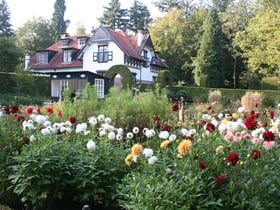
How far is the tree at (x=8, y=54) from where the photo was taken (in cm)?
2548

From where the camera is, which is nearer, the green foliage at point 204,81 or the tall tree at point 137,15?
the green foliage at point 204,81

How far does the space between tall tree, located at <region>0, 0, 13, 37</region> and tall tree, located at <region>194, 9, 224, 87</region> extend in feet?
84.5

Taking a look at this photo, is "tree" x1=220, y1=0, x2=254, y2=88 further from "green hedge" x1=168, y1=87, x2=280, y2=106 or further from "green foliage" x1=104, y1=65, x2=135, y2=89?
"green foliage" x1=104, y1=65, x2=135, y2=89

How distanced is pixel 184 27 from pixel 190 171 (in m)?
32.2

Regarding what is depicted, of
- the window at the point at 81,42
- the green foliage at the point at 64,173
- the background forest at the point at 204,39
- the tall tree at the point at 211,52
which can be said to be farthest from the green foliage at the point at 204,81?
the green foliage at the point at 64,173

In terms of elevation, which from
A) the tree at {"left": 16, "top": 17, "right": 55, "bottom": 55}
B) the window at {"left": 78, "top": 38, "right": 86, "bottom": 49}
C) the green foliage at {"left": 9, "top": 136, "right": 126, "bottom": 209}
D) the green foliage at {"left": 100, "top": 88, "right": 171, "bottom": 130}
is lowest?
the green foliage at {"left": 9, "top": 136, "right": 126, "bottom": 209}

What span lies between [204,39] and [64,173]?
28267mm

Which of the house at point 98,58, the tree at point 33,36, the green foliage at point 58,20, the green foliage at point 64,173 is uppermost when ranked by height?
the green foliage at point 58,20

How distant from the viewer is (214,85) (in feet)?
96.4

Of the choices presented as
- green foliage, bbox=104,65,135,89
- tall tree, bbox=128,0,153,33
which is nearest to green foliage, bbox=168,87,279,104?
green foliage, bbox=104,65,135,89

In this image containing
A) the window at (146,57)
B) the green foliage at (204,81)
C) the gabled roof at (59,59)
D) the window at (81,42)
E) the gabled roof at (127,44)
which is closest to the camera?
the gabled roof at (127,44)

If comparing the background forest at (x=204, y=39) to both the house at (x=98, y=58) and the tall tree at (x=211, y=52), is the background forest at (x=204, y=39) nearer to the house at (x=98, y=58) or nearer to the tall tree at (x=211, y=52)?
the tall tree at (x=211, y=52)

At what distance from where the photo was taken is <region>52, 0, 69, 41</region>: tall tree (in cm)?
4141

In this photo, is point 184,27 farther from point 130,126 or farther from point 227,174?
point 227,174
